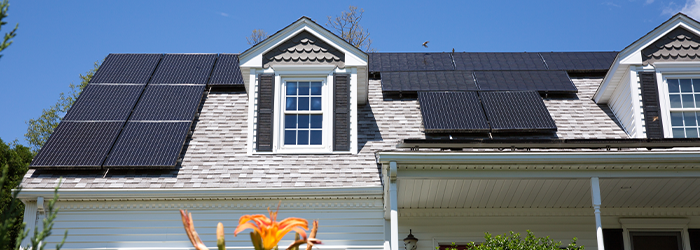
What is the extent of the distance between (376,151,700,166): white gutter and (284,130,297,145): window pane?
251cm

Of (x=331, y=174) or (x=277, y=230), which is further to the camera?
(x=331, y=174)

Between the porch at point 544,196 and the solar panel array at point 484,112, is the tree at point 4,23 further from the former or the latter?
the solar panel array at point 484,112

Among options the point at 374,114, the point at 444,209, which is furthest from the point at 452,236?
the point at 374,114

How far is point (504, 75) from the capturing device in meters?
11.8

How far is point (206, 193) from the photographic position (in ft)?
28.8

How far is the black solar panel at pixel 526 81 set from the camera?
1113 centimetres

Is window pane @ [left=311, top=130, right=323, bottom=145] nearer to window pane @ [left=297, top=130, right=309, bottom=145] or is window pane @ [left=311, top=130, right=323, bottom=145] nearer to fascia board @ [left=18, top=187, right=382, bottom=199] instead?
window pane @ [left=297, top=130, right=309, bottom=145]

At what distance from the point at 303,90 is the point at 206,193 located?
7.85 ft

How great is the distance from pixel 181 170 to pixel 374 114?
3.28 meters

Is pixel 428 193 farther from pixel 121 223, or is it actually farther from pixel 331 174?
pixel 121 223

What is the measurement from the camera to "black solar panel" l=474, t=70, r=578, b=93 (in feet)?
36.5

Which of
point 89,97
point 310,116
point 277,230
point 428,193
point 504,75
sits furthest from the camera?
point 504,75

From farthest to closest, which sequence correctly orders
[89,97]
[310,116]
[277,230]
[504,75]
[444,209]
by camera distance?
[504,75]
[89,97]
[310,116]
[444,209]
[277,230]

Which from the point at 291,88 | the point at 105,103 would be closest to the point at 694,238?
the point at 291,88
